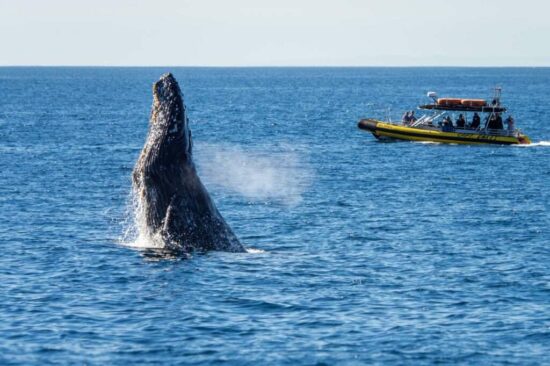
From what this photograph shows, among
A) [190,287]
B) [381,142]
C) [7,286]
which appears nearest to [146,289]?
[190,287]

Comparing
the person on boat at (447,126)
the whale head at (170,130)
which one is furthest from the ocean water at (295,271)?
the person on boat at (447,126)

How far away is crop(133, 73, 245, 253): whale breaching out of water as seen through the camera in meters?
28.5

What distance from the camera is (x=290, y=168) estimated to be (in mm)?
70125

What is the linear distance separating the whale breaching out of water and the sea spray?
21.2m

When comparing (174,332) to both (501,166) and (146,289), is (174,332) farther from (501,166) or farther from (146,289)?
(501,166)

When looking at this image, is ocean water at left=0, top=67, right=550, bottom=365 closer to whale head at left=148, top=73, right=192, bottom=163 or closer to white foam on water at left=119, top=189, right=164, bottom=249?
white foam on water at left=119, top=189, right=164, bottom=249

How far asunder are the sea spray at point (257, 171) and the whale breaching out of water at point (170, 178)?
A: 2120 cm

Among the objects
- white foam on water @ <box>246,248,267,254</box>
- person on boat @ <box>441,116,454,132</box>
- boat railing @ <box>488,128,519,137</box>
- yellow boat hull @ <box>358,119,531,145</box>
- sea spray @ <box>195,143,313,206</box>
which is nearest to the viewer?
white foam on water @ <box>246,248,267,254</box>

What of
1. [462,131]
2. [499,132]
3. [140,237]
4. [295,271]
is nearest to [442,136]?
[462,131]

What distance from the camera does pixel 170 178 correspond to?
28625 millimetres

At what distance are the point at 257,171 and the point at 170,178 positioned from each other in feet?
138

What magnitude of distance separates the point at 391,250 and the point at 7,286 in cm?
1382

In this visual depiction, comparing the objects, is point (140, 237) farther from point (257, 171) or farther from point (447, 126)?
point (447, 126)

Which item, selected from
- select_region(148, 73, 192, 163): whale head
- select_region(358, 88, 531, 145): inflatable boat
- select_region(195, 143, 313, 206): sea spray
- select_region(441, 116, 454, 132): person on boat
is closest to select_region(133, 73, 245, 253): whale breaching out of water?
select_region(148, 73, 192, 163): whale head
